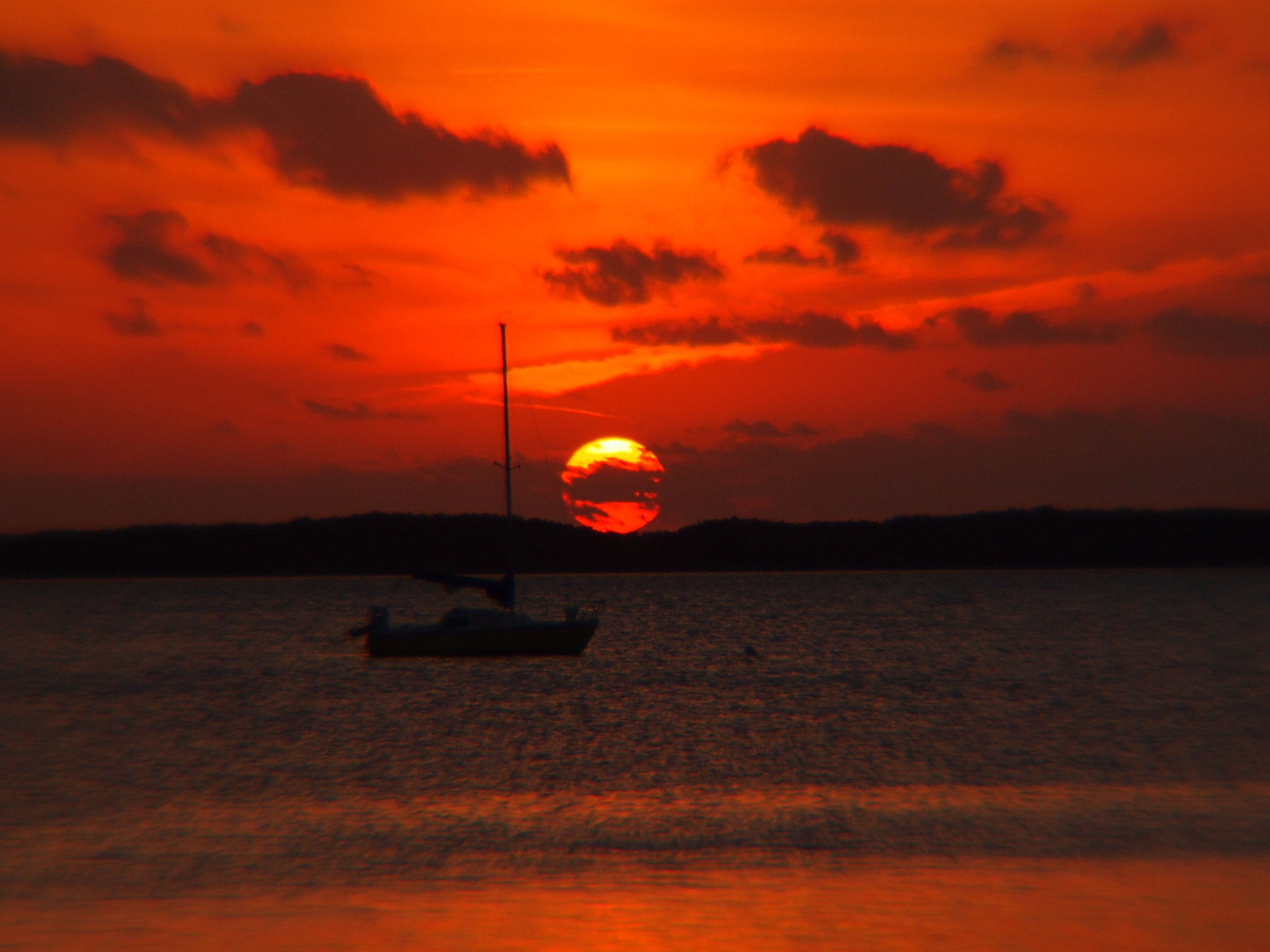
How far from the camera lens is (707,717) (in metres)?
52.1

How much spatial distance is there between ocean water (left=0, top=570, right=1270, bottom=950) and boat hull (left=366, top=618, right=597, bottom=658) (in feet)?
6.71

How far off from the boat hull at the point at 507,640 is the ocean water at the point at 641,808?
2046 millimetres

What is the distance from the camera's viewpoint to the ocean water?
19.7 m

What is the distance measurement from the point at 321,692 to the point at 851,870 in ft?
157

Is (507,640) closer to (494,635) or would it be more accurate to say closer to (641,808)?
(494,635)

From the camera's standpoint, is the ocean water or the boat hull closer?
the ocean water

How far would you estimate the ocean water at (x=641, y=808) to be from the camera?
19656 millimetres

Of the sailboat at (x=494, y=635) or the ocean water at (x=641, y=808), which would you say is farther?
the sailboat at (x=494, y=635)

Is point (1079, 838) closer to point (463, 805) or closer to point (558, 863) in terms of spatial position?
point (558, 863)

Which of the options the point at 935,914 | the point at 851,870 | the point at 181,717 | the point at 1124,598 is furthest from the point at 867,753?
the point at 1124,598

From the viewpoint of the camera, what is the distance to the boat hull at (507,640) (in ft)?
217

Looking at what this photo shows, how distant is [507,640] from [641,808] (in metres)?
35.8

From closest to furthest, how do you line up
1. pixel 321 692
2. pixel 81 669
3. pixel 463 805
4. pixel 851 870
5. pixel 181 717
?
pixel 851 870 → pixel 463 805 → pixel 181 717 → pixel 321 692 → pixel 81 669

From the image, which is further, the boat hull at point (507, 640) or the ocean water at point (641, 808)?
the boat hull at point (507, 640)
